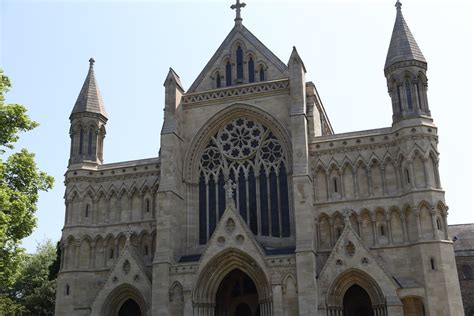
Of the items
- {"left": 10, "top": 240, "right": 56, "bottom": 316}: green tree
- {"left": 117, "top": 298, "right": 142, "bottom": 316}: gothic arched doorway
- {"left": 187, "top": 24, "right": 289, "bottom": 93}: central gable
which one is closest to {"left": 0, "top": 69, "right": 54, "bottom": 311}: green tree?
{"left": 117, "top": 298, "right": 142, "bottom": 316}: gothic arched doorway

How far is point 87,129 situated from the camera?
1512 inches

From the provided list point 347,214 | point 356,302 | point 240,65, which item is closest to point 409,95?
point 347,214

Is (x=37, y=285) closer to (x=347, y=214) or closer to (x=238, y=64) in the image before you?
(x=238, y=64)

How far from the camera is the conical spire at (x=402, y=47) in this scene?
3412 cm

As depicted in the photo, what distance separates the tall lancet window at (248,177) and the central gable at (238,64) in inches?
126

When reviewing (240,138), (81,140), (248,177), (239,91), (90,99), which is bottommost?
(248,177)

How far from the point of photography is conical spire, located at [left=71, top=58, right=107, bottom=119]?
38.8 m

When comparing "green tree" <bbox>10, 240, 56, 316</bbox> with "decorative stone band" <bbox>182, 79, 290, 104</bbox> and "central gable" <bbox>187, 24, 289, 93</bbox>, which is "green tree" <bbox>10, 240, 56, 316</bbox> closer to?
"decorative stone band" <bbox>182, 79, 290, 104</bbox>

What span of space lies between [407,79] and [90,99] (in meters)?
20.2

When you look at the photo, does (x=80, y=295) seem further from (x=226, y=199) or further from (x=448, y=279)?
(x=448, y=279)

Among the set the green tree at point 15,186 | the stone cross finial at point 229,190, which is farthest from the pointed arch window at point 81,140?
the green tree at point 15,186

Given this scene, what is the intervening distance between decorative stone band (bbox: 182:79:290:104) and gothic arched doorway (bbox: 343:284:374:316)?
1235 centimetres

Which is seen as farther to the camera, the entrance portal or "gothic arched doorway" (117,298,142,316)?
"gothic arched doorway" (117,298,142,316)

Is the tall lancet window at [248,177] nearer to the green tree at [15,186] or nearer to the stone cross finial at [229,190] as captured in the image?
the stone cross finial at [229,190]
